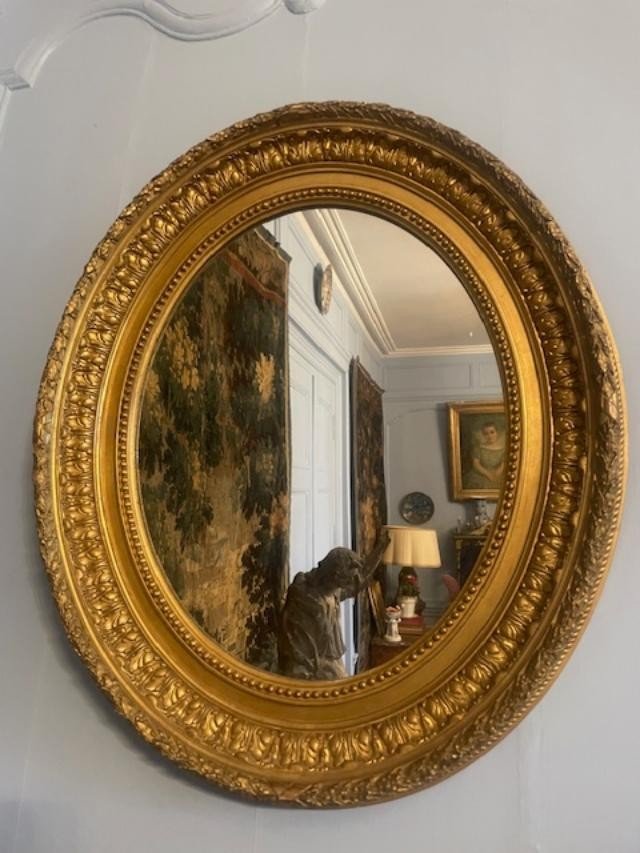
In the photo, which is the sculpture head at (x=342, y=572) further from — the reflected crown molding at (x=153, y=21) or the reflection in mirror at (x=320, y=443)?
the reflected crown molding at (x=153, y=21)

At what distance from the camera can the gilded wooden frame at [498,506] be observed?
791 millimetres

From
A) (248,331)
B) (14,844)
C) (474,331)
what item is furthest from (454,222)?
(14,844)

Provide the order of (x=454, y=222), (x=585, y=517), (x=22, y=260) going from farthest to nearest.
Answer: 1. (x=22, y=260)
2. (x=454, y=222)
3. (x=585, y=517)

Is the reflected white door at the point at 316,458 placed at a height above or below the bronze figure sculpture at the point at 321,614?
above

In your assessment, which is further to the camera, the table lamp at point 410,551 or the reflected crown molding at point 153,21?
the reflected crown molding at point 153,21

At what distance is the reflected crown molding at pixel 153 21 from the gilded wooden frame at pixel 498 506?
26 cm

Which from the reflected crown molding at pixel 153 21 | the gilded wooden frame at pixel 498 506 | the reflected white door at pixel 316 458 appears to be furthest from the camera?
the reflected crown molding at pixel 153 21

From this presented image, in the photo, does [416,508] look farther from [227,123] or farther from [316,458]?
[227,123]

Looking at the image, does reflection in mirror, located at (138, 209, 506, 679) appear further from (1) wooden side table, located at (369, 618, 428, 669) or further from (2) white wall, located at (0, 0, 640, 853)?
(2) white wall, located at (0, 0, 640, 853)

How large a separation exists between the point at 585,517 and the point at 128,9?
115 centimetres

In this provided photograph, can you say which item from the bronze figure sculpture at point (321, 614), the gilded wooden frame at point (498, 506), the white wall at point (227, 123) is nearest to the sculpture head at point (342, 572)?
the bronze figure sculpture at point (321, 614)

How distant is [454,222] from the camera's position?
35.7 inches

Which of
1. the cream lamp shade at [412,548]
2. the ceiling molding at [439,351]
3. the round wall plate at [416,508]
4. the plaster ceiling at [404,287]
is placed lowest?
the cream lamp shade at [412,548]

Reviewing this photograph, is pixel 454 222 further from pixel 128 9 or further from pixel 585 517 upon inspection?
pixel 128 9
